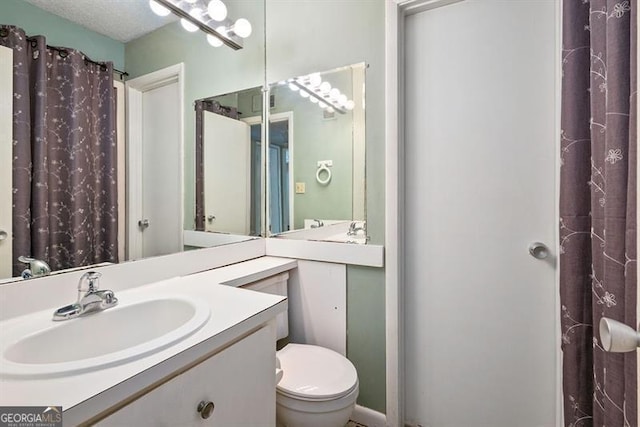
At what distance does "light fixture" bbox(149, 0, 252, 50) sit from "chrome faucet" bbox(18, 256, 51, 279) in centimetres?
103

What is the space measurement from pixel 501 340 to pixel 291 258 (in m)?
1.03

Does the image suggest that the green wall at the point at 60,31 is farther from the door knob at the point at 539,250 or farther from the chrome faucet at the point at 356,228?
the door knob at the point at 539,250

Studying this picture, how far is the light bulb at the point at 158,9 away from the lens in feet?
4.18

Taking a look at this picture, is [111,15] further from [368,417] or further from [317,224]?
[368,417]

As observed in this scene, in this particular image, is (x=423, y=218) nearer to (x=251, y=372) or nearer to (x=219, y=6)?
(x=251, y=372)

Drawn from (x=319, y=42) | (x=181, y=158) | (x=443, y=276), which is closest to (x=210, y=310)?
(x=181, y=158)

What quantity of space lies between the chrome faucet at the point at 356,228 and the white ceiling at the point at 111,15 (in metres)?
1.17

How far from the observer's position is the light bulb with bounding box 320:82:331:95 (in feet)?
5.25

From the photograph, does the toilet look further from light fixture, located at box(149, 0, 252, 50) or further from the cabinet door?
light fixture, located at box(149, 0, 252, 50)

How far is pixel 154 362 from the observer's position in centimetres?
65

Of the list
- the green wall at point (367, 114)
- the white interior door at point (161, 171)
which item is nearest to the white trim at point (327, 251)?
the green wall at point (367, 114)

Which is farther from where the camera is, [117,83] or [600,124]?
[117,83]

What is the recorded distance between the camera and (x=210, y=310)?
93 cm

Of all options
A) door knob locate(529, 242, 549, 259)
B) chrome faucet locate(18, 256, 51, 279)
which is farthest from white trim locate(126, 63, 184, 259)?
door knob locate(529, 242, 549, 259)
